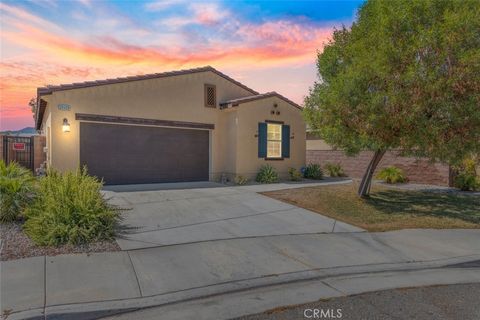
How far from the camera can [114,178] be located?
1274 cm

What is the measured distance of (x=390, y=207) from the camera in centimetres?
1059

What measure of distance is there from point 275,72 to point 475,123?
795 centimetres

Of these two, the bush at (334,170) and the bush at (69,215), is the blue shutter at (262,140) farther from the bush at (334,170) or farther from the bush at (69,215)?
the bush at (69,215)

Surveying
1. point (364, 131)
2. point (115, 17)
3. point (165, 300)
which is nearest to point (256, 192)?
point (364, 131)

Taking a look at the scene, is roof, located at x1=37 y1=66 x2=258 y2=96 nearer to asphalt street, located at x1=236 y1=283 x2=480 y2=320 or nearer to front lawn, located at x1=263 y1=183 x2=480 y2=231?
front lawn, located at x1=263 y1=183 x2=480 y2=231

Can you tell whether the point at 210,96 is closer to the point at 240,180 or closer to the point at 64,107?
the point at 240,180

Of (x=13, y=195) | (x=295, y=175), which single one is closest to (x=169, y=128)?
(x=295, y=175)

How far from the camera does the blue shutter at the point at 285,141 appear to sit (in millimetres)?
16375

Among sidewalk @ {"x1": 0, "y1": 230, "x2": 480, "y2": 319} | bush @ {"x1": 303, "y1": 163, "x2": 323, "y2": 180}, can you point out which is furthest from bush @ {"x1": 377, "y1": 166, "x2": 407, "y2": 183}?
sidewalk @ {"x1": 0, "y1": 230, "x2": 480, "y2": 319}

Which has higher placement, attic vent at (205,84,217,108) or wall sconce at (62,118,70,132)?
attic vent at (205,84,217,108)

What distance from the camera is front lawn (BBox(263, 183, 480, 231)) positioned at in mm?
8758

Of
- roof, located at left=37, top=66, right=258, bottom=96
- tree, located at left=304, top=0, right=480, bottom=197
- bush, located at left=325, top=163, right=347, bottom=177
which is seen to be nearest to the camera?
tree, located at left=304, top=0, right=480, bottom=197

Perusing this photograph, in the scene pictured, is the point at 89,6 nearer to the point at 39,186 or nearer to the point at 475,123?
the point at 39,186

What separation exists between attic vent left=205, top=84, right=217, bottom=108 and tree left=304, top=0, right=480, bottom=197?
605 centimetres
